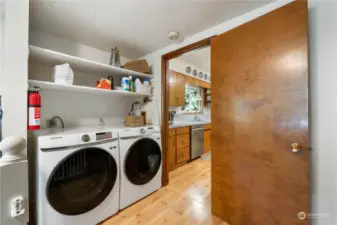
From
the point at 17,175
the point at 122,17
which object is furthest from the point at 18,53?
the point at 17,175

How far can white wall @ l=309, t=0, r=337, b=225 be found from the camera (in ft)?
3.39

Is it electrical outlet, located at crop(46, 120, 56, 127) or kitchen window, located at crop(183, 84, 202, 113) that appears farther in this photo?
kitchen window, located at crop(183, 84, 202, 113)

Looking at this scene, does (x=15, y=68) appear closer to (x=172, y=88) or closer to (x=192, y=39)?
(x=192, y=39)

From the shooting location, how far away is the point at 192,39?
1841 millimetres

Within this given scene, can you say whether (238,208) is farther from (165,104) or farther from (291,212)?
(165,104)

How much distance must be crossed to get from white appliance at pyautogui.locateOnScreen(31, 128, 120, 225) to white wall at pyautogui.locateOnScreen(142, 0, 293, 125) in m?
0.88

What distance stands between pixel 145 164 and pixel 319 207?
163 centimetres

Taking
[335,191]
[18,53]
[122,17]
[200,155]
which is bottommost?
[200,155]

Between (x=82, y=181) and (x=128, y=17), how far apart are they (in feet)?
5.36

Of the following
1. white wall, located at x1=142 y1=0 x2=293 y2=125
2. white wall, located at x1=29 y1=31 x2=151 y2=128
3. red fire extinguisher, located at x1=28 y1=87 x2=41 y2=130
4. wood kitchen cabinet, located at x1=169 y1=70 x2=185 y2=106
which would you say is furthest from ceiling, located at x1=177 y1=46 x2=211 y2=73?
red fire extinguisher, located at x1=28 y1=87 x2=41 y2=130

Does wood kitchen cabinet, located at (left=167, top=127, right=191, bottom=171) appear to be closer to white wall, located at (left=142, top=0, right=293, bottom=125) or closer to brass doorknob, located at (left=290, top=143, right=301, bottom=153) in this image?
white wall, located at (left=142, top=0, right=293, bottom=125)

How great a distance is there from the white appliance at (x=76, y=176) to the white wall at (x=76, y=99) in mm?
565

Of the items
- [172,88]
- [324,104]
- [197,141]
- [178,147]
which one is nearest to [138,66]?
[172,88]

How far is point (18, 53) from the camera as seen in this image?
1.12 meters
